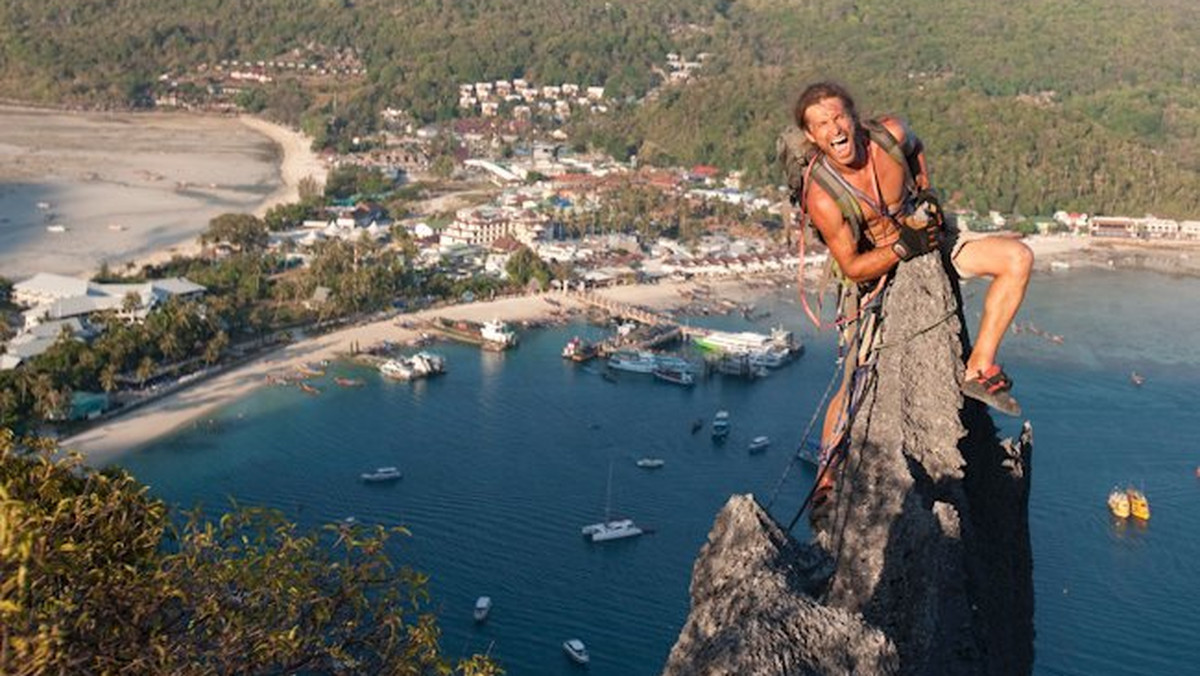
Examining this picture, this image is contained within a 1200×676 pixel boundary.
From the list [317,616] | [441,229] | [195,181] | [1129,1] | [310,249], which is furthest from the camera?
[1129,1]

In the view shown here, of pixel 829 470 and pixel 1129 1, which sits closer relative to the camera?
pixel 829 470

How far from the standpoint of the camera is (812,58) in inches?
2349

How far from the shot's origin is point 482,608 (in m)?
11.4

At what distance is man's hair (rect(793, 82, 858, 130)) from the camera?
2590 millimetres

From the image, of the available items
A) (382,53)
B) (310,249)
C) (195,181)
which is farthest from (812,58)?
(310,249)

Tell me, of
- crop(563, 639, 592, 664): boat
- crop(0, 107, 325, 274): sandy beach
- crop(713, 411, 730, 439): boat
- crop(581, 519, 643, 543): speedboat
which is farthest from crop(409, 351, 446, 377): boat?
crop(563, 639, 592, 664): boat

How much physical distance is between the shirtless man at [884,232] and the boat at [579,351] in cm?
1832

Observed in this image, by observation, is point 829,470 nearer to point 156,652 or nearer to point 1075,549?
point 156,652

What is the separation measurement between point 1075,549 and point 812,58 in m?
48.6

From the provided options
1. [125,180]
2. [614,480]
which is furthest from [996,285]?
[125,180]

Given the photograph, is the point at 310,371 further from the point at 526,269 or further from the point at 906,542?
the point at 906,542

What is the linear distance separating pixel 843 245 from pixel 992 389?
43 centimetres

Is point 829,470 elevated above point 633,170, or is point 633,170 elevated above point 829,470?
point 829,470

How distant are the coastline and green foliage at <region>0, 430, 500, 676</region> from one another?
10.2 m
